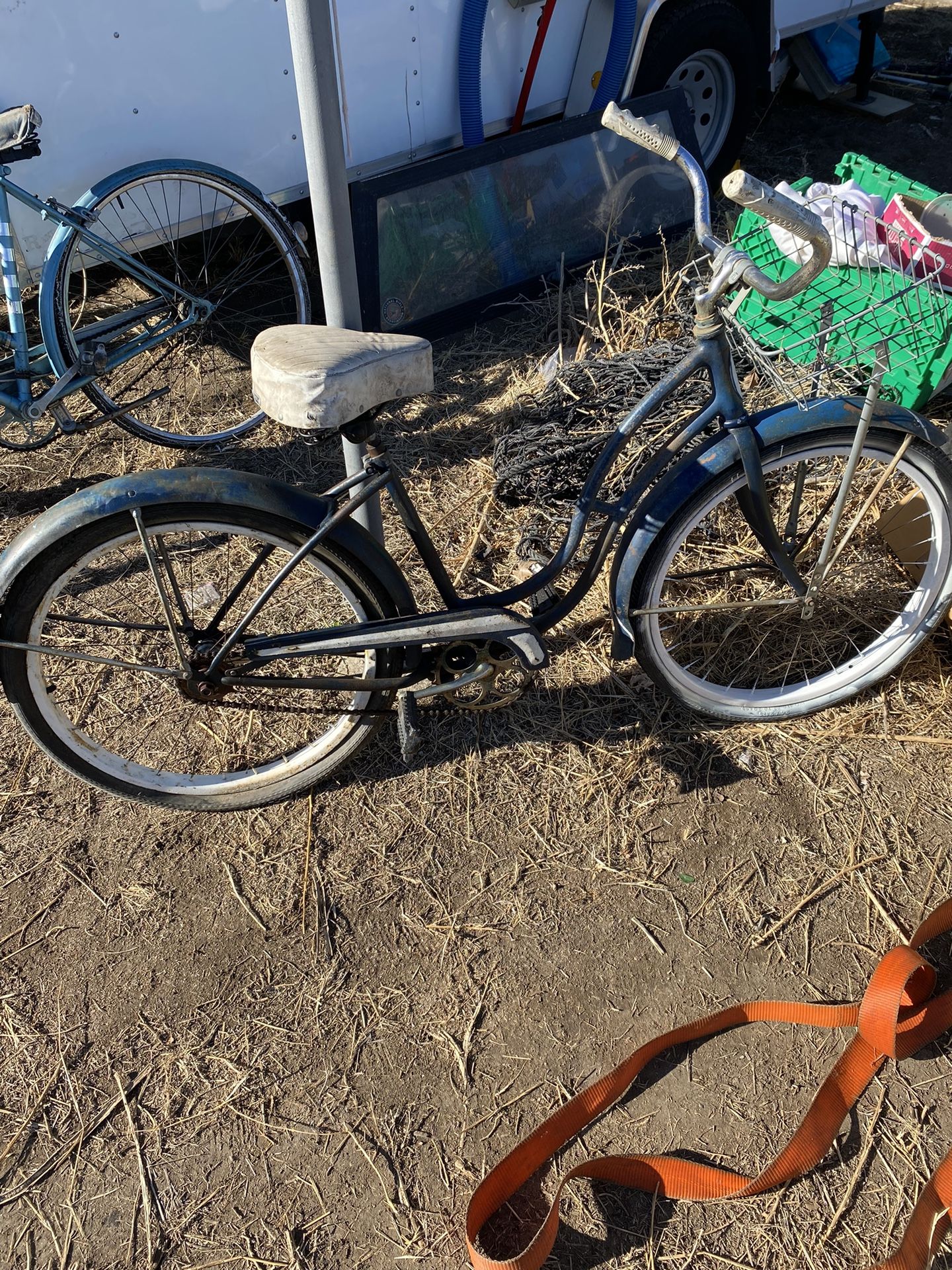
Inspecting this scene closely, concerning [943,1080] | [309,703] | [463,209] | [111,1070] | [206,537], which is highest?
[463,209]

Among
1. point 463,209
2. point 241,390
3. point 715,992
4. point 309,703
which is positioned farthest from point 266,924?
point 463,209

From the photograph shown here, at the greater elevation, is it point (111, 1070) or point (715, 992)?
point (111, 1070)

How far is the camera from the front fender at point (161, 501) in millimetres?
2100

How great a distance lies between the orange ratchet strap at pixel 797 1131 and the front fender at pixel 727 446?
1.17m

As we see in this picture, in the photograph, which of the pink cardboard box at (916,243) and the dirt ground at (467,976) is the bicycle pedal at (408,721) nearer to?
the dirt ground at (467,976)

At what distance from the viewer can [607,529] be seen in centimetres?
250

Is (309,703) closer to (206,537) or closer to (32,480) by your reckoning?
(206,537)

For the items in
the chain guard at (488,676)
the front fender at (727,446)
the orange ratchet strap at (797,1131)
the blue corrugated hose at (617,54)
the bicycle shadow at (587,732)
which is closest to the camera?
the orange ratchet strap at (797,1131)

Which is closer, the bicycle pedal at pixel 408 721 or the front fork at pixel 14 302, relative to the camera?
the bicycle pedal at pixel 408 721

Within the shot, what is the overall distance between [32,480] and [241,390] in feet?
3.20

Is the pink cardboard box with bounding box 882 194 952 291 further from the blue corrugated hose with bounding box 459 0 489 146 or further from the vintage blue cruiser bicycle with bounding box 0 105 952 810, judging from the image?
the blue corrugated hose with bounding box 459 0 489 146

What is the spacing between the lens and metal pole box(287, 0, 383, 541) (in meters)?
2.05

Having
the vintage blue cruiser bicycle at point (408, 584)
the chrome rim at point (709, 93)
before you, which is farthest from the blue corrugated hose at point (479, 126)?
the vintage blue cruiser bicycle at point (408, 584)

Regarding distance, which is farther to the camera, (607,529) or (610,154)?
(610,154)
